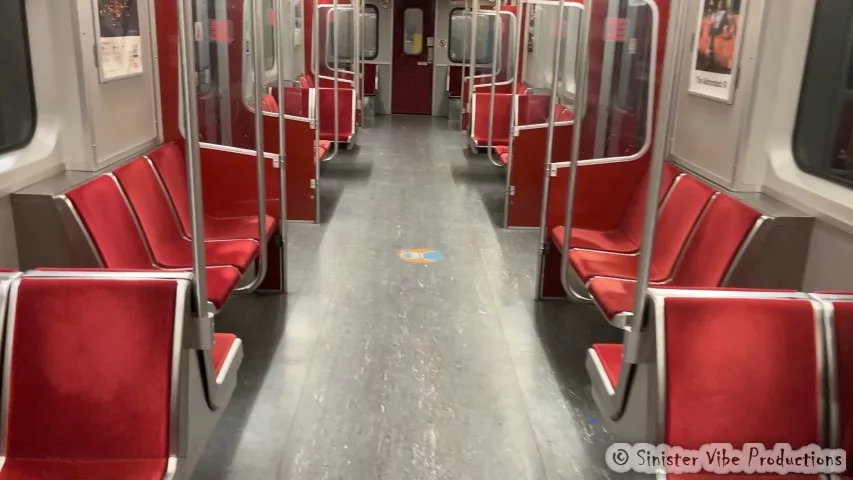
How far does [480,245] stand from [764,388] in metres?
3.42

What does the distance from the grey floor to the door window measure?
7.73 metres

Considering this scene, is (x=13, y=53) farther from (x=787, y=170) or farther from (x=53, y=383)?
(x=787, y=170)

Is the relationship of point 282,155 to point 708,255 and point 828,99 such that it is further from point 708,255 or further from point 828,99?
point 828,99

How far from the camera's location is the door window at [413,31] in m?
12.7

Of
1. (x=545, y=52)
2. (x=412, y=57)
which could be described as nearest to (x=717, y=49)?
(x=545, y=52)

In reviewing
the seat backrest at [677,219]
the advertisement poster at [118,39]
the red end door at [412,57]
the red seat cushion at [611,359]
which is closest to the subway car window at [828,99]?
the seat backrest at [677,219]

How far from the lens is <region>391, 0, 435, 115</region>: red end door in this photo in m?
12.7

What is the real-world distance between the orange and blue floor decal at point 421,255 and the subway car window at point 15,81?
2.55 metres

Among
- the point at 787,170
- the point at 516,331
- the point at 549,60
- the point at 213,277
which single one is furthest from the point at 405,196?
the point at 787,170

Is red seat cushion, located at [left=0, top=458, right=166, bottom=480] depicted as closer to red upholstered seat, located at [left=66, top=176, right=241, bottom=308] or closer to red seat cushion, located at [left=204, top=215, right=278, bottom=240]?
red upholstered seat, located at [left=66, top=176, right=241, bottom=308]

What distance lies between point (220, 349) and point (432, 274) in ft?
7.73

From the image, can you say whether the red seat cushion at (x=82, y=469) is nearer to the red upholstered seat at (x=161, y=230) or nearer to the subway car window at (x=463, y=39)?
the red upholstered seat at (x=161, y=230)

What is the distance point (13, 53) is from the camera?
2.88 meters

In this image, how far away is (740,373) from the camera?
197 centimetres
